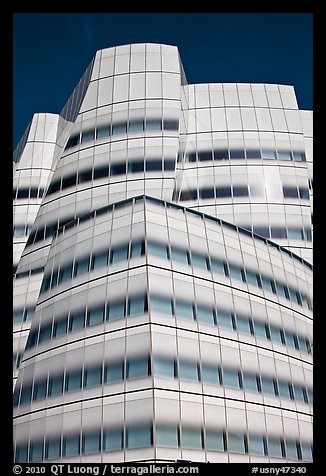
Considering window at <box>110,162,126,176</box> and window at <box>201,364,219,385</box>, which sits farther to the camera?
window at <box>110,162,126,176</box>

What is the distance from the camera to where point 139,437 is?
3253 cm

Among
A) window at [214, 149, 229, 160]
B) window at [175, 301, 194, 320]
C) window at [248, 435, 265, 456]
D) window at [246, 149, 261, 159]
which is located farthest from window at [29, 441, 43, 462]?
window at [246, 149, 261, 159]

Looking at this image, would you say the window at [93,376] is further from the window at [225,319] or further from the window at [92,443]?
the window at [225,319]

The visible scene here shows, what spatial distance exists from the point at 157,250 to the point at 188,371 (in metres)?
7.64

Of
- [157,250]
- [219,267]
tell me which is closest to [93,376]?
[157,250]

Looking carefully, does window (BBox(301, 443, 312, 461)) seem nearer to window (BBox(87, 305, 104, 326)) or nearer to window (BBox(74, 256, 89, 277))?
window (BBox(87, 305, 104, 326))

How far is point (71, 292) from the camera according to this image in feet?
136

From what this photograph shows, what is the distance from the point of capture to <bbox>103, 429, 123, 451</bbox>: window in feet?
109

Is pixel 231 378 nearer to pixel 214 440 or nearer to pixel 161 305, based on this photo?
pixel 214 440

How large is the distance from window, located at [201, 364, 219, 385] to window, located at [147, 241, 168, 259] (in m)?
7.03

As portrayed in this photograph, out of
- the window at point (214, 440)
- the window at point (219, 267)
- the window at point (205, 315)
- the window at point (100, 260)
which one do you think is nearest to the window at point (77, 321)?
the window at point (100, 260)

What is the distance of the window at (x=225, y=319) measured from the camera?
130 ft

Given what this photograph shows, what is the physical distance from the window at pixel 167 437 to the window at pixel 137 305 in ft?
22.6
